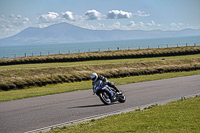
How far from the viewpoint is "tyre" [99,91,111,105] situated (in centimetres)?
1339

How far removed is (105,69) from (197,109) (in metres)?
25.7

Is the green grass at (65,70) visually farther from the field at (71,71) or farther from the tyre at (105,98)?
the tyre at (105,98)

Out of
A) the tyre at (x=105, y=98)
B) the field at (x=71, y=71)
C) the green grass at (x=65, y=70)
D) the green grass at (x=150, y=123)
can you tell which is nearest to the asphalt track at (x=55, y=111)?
the tyre at (x=105, y=98)

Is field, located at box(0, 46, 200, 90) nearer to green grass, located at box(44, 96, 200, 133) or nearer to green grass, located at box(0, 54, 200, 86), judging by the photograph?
green grass, located at box(0, 54, 200, 86)

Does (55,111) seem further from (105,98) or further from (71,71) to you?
(71,71)

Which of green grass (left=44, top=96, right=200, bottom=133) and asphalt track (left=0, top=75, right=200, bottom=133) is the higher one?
green grass (left=44, top=96, right=200, bottom=133)

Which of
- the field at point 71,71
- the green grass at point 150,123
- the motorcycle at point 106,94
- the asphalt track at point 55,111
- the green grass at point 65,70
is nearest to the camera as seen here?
the green grass at point 150,123

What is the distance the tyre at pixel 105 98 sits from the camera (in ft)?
43.9

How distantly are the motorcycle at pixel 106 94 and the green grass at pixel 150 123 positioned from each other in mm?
2938

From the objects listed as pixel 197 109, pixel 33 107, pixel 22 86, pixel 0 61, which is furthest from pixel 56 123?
pixel 0 61

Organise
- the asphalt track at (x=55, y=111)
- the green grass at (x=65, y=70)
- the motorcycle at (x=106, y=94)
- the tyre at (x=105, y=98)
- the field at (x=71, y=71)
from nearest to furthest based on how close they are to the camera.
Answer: the asphalt track at (x=55, y=111) → the motorcycle at (x=106, y=94) → the tyre at (x=105, y=98) → the field at (x=71, y=71) → the green grass at (x=65, y=70)

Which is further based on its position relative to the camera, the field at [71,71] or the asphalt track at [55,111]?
the field at [71,71]

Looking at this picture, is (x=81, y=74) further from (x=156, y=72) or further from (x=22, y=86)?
(x=156, y=72)

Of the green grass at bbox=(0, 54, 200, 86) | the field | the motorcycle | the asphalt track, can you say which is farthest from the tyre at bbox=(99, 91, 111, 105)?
the green grass at bbox=(0, 54, 200, 86)
